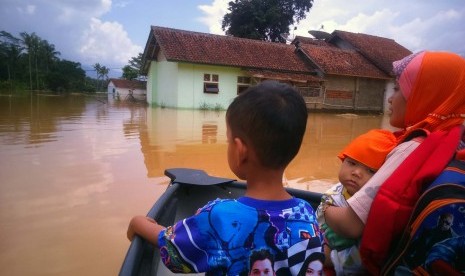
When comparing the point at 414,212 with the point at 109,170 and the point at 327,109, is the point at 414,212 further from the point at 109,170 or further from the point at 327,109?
the point at 327,109

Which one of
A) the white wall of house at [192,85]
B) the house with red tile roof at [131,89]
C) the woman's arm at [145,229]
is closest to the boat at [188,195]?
the woman's arm at [145,229]

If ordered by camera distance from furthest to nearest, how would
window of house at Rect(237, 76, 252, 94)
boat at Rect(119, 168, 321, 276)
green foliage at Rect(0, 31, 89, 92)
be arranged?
green foliage at Rect(0, 31, 89, 92)
window of house at Rect(237, 76, 252, 94)
boat at Rect(119, 168, 321, 276)

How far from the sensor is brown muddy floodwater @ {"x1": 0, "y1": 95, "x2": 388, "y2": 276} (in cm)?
254

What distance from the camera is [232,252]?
984 millimetres

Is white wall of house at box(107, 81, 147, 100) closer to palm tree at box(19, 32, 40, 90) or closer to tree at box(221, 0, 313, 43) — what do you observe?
tree at box(221, 0, 313, 43)

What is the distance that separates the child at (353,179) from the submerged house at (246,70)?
44.8 feet

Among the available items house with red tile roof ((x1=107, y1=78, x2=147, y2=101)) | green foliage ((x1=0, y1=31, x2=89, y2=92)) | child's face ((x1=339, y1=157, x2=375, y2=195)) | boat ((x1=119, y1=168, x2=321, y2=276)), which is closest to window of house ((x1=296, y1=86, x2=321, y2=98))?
house with red tile roof ((x1=107, y1=78, x2=147, y2=101))

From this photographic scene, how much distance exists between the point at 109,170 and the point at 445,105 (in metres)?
4.38

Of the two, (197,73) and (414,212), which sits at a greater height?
(197,73)

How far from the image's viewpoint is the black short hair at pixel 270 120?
99 cm

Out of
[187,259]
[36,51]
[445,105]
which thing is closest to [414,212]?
[445,105]

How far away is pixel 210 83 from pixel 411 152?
1537 cm

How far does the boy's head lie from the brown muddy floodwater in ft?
6.01

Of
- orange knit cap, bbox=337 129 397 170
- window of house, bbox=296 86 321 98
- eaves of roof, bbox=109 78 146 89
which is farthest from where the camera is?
eaves of roof, bbox=109 78 146 89
